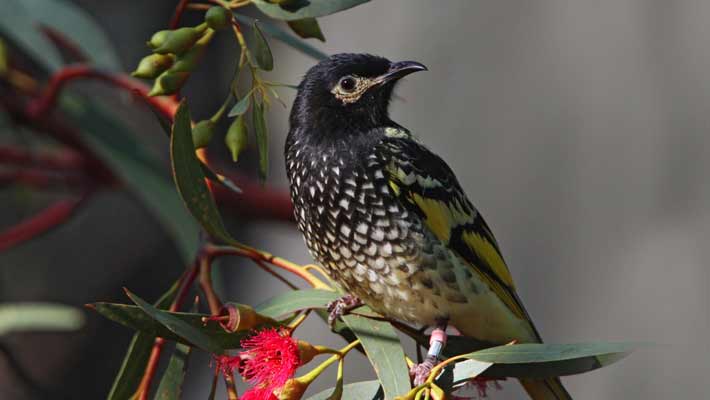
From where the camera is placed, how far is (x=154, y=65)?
1.48 m

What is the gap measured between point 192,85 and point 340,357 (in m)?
3.39

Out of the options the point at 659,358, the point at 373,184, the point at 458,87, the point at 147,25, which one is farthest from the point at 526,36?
the point at 147,25

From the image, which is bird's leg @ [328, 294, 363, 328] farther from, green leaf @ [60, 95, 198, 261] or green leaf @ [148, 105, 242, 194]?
green leaf @ [60, 95, 198, 261]

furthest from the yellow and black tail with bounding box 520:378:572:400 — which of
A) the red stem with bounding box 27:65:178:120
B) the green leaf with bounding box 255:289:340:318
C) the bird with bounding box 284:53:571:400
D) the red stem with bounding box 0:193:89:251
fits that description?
the red stem with bounding box 0:193:89:251

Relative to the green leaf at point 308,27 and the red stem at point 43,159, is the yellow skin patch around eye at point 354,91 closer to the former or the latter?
the green leaf at point 308,27

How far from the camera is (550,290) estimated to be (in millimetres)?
3312

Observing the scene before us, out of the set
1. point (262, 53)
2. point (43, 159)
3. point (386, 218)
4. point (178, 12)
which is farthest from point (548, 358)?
point (43, 159)

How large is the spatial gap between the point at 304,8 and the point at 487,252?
2.17 ft

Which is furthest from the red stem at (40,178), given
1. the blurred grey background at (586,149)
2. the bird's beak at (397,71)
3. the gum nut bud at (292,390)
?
the gum nut bud at (292,390)

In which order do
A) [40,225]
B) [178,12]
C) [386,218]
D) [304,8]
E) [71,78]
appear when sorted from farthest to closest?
1. [40,225]
2. [71,78]
3. [386,218]
4. [178,12]
5. [304,8]

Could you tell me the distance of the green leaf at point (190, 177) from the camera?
142cm

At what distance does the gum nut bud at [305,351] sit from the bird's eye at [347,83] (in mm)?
688

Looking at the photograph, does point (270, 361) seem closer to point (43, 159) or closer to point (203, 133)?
point (203, 133)

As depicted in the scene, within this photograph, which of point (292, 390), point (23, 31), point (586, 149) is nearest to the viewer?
point (292, 390)
